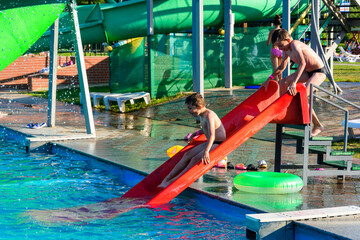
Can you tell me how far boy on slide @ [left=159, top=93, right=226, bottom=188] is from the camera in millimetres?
7410

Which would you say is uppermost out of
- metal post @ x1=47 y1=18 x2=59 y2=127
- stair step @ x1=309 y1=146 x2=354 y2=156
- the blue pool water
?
metal post @ x1=47 y1=18 x2=59 y2=127

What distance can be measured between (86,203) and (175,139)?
439 cm

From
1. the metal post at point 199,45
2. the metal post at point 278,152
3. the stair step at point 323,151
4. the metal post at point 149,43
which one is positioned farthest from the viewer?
the metal post at point 149,43

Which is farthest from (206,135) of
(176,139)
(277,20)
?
(277,20)

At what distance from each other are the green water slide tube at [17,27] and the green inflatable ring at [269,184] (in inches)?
137

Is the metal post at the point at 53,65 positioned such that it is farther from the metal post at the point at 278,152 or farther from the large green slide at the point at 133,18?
the metal post at the point at 278,152

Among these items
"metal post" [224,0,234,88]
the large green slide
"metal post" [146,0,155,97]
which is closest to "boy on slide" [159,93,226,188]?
"metal post" [146,0,155,97]

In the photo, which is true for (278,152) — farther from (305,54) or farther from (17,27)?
(17,27)

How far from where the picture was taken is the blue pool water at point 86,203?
6527mm

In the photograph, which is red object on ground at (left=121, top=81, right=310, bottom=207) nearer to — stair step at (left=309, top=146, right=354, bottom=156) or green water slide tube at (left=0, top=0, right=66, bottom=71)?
stair step at (left=309, top=146, right=354, bottom=156)

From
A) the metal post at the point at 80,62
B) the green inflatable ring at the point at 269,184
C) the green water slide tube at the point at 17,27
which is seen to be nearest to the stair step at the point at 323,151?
the green inflatable ring at the point at 269,184

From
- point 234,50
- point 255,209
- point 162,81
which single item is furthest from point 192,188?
point 234,50

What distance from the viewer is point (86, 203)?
784 centimetres

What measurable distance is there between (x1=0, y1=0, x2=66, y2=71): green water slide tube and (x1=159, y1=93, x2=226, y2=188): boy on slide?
2.41 meters
